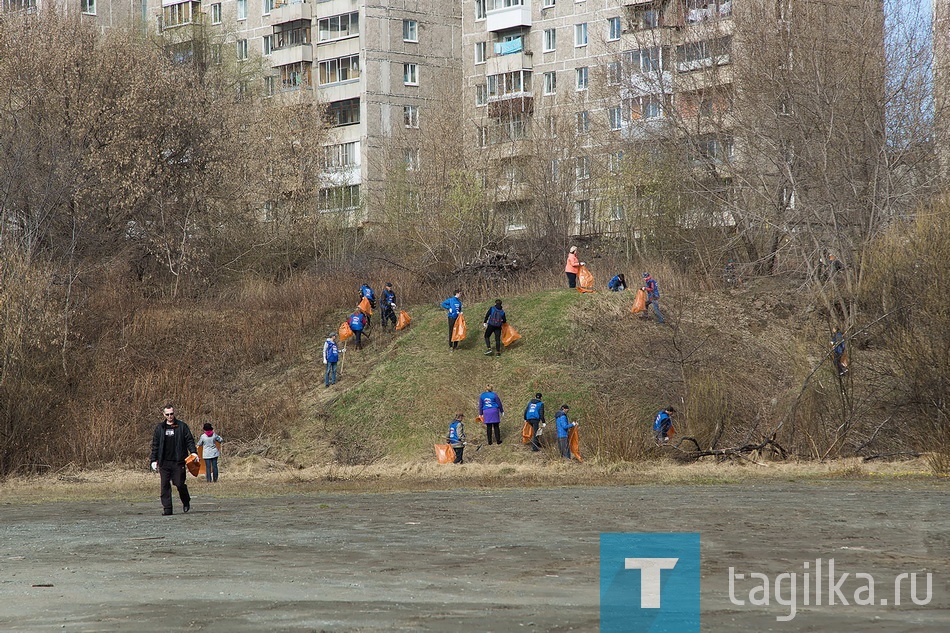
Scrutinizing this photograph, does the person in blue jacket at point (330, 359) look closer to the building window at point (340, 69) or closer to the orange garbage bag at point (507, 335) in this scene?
the orange garbage bag at point (507, 335)

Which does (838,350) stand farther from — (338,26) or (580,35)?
(338,26)

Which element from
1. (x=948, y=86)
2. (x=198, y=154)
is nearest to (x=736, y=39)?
(x=948, y=86)

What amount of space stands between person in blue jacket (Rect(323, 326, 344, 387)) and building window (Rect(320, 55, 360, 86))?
117 feet

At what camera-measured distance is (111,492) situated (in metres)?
28.6

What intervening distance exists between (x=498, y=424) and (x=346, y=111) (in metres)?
43.5

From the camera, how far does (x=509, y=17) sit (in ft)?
238

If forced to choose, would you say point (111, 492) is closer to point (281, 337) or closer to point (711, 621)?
point (281, 337)

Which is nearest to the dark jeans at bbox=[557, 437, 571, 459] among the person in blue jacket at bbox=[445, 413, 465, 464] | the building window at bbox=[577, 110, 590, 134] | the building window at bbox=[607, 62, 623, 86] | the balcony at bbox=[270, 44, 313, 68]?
the person in blue jacket at bbox=[445, 413, 465, 464]

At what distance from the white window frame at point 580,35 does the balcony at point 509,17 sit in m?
3.32

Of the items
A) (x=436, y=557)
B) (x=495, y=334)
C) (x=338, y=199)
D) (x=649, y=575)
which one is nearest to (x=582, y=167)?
(x=338, y=199)

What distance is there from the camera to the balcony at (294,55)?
242ft

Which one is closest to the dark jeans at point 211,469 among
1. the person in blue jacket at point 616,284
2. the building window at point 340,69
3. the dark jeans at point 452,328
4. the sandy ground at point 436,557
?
the sandy ground at point 436,557

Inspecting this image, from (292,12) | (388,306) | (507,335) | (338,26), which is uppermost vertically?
(292,12)

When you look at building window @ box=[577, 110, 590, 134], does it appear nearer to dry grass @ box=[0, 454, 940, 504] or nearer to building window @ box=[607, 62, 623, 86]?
building window @ box=[607, 62, 623, 86]
